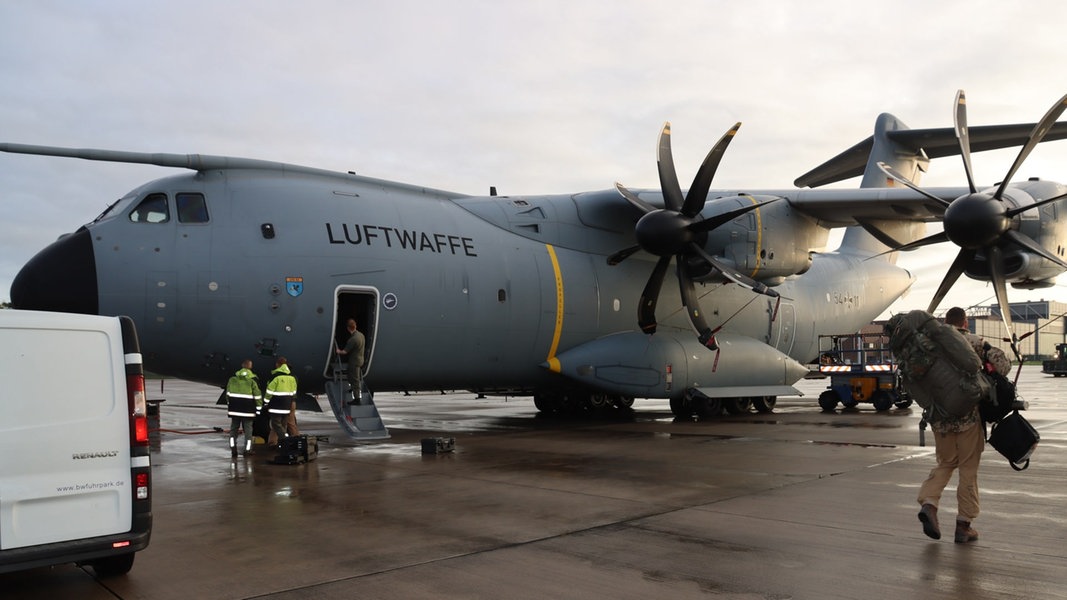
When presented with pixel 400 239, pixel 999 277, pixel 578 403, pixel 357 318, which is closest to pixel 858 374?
pixel 999 277

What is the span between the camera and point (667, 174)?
47.9 ft

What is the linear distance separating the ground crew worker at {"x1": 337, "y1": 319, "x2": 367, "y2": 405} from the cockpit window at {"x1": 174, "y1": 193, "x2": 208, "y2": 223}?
2596 mm

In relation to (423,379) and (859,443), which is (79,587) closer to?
(423,379)

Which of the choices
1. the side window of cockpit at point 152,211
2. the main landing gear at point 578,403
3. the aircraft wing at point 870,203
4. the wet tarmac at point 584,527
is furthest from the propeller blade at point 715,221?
the side window of cockpit at point 152,211

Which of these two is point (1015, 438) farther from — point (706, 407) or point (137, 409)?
point (706, 407)

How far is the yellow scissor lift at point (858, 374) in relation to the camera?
1973 centimetres

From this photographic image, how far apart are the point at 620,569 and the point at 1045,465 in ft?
23.6

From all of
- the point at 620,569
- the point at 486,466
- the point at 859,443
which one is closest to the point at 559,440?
the point at 486,466

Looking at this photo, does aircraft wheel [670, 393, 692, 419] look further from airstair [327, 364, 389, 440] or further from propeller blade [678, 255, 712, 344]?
airstair [327, 364, 389, 440]

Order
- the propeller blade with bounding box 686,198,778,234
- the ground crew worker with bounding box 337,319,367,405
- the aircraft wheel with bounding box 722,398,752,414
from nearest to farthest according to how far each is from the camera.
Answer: the ground crew worker with bounding box 337,319,367,405 → the propeller blade with bounding box 686,198,778,234 → the aircraft wheel with bounding box 722,398,752,414

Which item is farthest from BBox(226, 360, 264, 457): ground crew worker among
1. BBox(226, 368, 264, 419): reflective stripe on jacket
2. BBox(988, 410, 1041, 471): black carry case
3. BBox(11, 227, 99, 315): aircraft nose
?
BBox(988, 410, 1041, 471): black carry case

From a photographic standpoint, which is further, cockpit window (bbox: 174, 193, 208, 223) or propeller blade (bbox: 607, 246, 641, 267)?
propeller blade (bbox: 607, 246, 641, 267)

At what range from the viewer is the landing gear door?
39.8ft

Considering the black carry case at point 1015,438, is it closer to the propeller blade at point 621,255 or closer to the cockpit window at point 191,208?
the propeller blade at point 621,255
